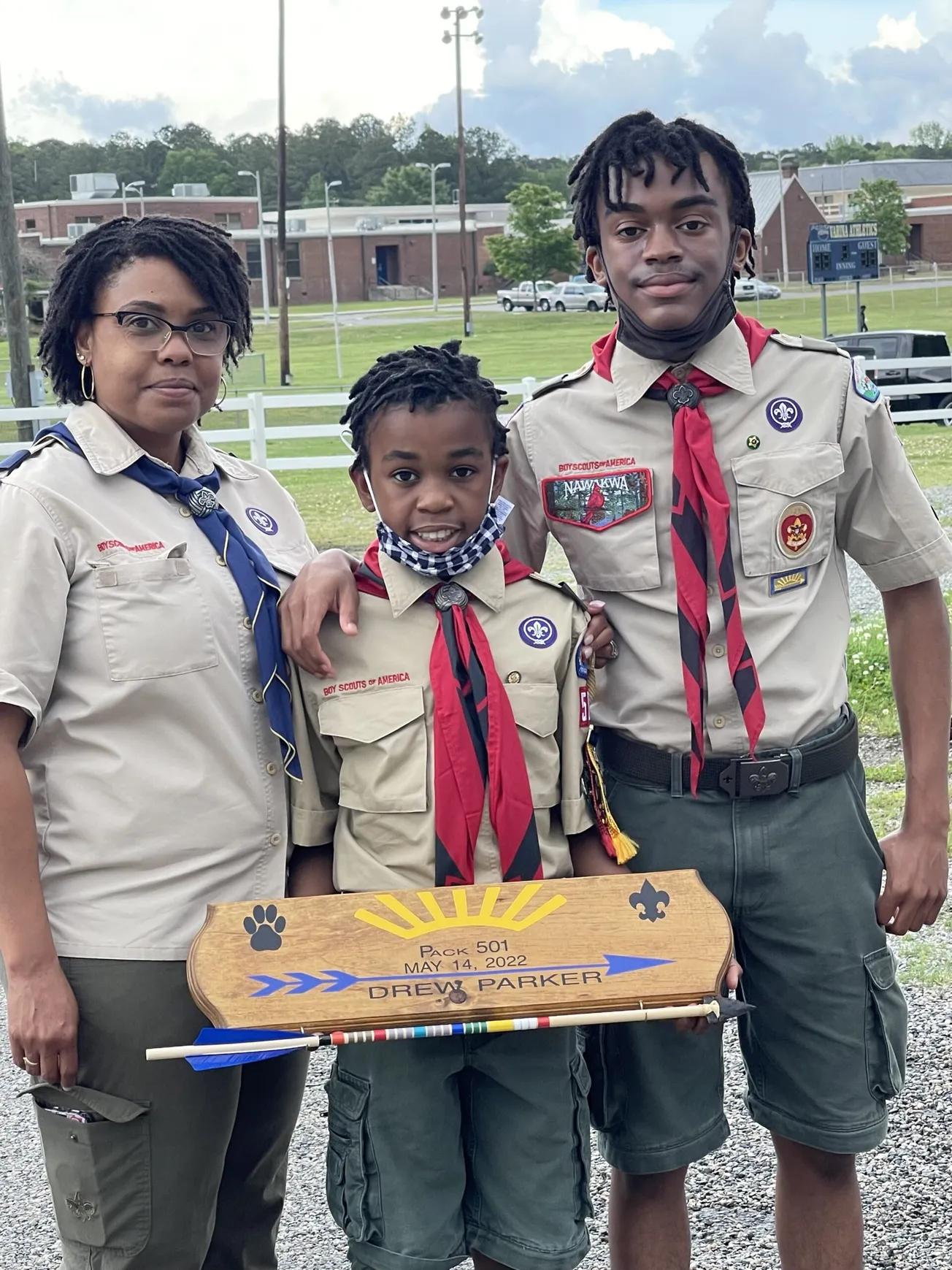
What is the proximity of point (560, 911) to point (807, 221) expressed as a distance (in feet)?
255

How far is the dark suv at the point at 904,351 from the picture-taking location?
22.7 meters

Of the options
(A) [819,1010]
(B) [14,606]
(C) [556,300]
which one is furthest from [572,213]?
(C) [556,300]

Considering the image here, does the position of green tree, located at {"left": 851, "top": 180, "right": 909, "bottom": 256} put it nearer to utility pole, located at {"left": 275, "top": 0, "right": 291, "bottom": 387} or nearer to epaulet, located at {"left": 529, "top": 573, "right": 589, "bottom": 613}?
utility pole, located at {"left": 275, "top": 0, "right": 291, "bottom": 387}

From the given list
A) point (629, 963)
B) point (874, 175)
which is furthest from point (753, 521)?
point (874, 175)

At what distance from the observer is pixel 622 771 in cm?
258

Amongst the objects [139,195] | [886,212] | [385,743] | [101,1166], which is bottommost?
[101,1166]

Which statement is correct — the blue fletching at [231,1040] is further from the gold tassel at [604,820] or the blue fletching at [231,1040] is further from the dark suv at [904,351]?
the dark suv at [904,351]

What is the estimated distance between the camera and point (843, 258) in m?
25.2

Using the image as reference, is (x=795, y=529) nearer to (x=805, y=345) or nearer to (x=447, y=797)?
(x=805, y=345)

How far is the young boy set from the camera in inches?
92.2

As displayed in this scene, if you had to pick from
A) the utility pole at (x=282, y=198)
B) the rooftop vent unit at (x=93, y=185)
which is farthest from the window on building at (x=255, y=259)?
the utility pole at (x=282, y=198)

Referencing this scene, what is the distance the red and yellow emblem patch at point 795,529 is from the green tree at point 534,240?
59722mm

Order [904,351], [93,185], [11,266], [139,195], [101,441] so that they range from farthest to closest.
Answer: [139,195] < [93,185] < [904,351] < [11,266] < [101,441]

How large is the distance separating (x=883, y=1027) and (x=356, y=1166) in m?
0.96
